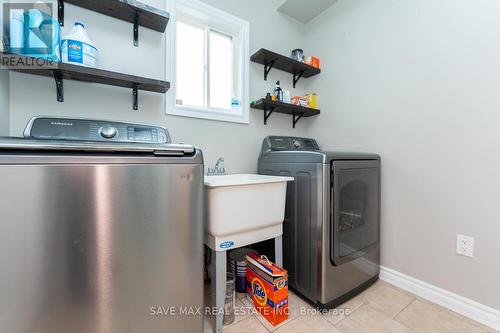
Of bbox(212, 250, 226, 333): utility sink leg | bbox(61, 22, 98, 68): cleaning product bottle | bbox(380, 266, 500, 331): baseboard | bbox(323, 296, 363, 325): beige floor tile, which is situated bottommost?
bbox(323, 296, 363, 325): beige floor tile

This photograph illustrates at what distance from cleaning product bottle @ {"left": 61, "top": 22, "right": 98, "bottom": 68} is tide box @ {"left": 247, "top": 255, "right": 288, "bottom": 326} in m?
1.58

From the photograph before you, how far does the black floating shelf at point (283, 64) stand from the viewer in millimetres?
1844

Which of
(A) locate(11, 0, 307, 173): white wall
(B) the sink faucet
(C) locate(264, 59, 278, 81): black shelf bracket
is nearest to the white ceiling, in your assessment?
(A) locate(11, 0, 307, 173): white wall

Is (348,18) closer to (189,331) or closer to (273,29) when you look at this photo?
(273,29)

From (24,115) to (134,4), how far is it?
2.86ft

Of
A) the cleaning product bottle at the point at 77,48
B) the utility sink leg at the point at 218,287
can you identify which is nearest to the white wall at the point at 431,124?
the utility sink leg at the point at 218,287

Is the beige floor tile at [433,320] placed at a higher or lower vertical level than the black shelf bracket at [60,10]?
lower

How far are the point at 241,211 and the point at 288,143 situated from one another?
3.42 feet

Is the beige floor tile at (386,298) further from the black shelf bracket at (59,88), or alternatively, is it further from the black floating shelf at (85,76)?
the black shelf bracket at (59,88)

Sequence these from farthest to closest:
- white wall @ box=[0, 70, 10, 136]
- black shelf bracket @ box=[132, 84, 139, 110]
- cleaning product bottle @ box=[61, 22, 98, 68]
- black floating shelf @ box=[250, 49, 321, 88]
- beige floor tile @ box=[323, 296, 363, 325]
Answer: black floating shelf @ box=[250, 49, 321, 88]
black shelf bracket @ box=[132, 84, 139, 110]
beige floor tile @ box=[323, 296, 363, 325]
cleaning product bottle @ box=[61, 22, 98, 68]
white wall @ box=[0, 70, 10, 136]

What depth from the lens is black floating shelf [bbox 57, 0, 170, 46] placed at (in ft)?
3.97

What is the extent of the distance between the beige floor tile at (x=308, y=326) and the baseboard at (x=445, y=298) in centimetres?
74

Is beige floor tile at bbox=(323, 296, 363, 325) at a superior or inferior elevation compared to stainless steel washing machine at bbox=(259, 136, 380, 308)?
inferior

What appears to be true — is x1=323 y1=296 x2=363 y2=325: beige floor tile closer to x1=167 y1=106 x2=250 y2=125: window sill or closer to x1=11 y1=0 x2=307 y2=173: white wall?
x1=11 y1=0 x2=307 y2=173: white wall
